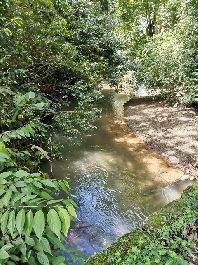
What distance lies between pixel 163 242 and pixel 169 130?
18.7ft

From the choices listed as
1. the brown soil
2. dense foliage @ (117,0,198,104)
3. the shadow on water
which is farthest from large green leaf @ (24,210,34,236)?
dense foliage @ (117,0,198,104)

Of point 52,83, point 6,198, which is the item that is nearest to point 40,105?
point 6,198

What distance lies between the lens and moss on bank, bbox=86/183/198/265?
326 cm

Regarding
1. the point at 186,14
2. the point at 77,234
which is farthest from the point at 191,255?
the point at 186,14

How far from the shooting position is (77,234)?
185 inches

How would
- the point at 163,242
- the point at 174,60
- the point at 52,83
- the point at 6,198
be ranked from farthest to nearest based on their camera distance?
the point at 174,60 → the point at 52,83 → the point at 163,242 → the point at 6,198

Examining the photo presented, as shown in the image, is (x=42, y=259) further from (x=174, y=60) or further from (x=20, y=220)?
(x=174, y=60)

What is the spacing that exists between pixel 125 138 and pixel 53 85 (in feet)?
9.86

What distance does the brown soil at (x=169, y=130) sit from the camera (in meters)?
7.22

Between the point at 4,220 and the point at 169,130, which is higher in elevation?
the point at 4,220

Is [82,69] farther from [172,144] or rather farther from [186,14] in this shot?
[186,14]

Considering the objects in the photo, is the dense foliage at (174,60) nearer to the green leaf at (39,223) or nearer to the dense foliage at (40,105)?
the dense foliage at (40,105)

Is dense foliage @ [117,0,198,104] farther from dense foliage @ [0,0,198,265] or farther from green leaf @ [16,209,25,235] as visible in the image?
green leaf @ [16,209,25,235]

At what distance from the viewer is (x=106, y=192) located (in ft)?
19.4
